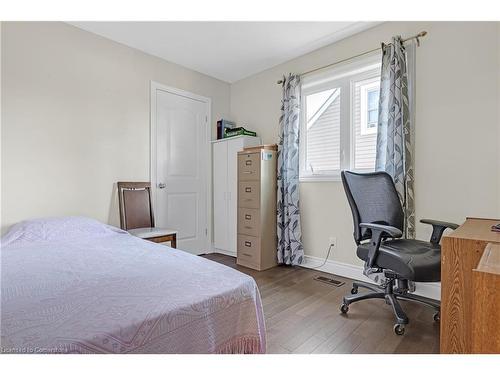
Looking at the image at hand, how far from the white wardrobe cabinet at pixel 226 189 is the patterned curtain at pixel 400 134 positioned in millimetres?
1643

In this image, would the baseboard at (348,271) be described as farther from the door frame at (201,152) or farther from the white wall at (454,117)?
the door frame at (201,152)

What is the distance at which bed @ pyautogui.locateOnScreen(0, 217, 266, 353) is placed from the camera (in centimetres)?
74

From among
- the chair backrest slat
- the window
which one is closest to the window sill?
the window

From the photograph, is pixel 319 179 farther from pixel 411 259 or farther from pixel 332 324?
pixel 332 324

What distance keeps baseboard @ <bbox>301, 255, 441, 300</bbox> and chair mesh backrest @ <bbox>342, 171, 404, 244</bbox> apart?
0.61 m

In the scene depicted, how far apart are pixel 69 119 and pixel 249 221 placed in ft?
6.79

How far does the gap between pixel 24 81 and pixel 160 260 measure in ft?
6.87

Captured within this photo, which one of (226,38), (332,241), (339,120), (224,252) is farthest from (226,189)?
(226,38)

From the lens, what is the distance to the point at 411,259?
1643 millimetres

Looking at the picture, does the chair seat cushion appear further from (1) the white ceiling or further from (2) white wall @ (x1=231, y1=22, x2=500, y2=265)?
(1) the white ceiling

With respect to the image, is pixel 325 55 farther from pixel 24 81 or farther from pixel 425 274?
pixel 24 81

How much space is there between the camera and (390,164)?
231 centimetres
